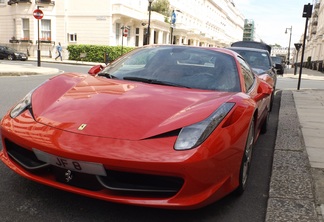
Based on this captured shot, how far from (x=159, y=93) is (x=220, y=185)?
942 millimetres

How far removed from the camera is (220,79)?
3359 mm

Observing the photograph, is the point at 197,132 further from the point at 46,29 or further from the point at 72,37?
the point at 46,29

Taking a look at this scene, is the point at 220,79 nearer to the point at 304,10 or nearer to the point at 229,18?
the point at 304,10

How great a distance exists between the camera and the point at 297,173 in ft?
11.6

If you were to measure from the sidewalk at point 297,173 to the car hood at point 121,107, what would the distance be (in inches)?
39.7

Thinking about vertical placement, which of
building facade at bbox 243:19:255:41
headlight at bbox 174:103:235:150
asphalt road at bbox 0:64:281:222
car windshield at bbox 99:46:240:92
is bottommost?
asphalt road at bbox 0:64:281:222

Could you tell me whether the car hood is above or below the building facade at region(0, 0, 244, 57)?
below

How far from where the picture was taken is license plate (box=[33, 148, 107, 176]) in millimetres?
2193

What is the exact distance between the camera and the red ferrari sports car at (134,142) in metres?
2.20

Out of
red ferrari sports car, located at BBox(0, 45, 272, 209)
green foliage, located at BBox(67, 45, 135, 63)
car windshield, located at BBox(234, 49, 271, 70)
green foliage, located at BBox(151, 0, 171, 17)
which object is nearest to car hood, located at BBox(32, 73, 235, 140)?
red ferrari sports car, located at BBox(0, 45, 272, 209)

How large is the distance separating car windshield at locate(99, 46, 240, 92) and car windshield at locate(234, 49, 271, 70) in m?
5.03

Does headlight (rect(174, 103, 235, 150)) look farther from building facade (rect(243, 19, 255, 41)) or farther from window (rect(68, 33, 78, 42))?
building facade (rect(243, 19, 255, 41))

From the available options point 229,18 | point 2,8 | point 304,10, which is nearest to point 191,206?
point 304,10

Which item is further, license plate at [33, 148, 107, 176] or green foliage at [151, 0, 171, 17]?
green foliage at [151, 0, 171, 17]
